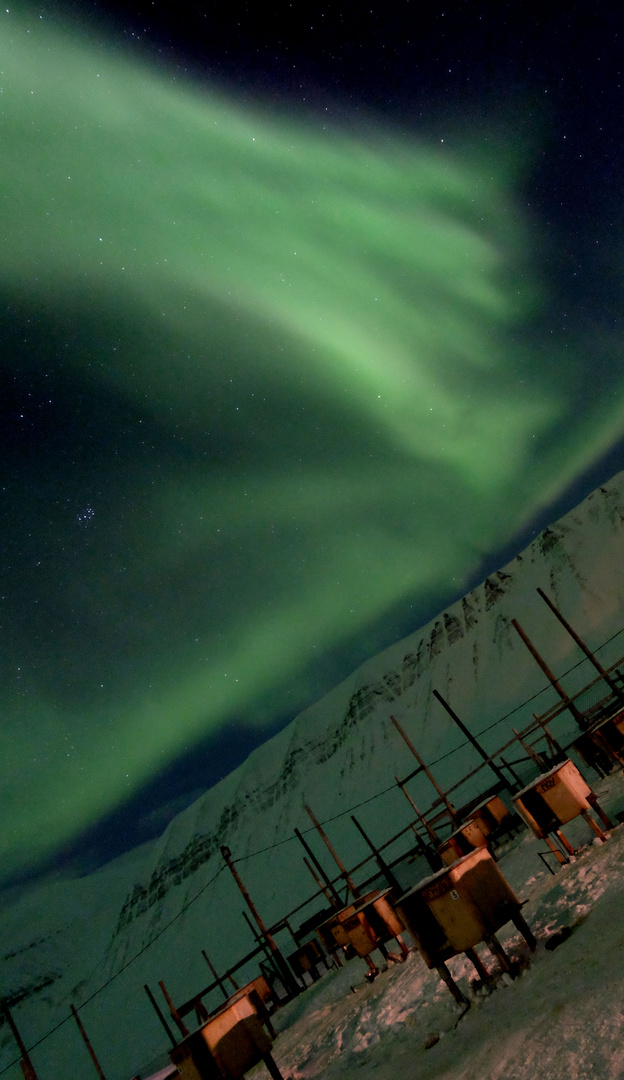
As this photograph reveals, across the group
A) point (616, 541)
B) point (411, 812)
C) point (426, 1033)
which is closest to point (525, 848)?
point (426, 1033)

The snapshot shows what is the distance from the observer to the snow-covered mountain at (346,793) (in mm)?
120812

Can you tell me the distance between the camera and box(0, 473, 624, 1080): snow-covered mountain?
120812mm

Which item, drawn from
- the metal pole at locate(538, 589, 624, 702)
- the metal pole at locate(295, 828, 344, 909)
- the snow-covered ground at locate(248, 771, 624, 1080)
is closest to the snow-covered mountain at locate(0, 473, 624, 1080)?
the metal pole at locate(295, 828, 344, 909)

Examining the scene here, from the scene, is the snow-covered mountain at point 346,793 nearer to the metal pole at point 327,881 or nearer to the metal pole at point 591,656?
the metal pole at point 327,881

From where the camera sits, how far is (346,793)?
157000mm

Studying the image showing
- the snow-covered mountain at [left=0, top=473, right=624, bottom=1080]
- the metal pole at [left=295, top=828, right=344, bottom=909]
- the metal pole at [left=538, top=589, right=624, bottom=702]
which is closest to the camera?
the metal pole at [left=538, top=589, right=624, bottom=702]

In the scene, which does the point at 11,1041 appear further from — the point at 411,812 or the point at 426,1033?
the point at 426,1033

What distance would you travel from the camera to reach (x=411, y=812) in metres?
129

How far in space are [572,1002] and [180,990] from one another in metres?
138

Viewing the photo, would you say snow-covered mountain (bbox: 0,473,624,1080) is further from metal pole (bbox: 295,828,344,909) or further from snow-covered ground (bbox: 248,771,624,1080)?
snow-covered ground (bbox: 248,771,624,1080)

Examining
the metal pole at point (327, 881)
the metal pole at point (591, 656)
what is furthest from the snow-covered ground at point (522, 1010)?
the metal pole at point (327, 881)

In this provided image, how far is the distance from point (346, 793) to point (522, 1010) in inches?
6300

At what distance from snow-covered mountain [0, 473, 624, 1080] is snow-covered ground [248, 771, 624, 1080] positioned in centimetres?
7899

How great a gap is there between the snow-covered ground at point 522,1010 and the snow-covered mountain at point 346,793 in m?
79.0
